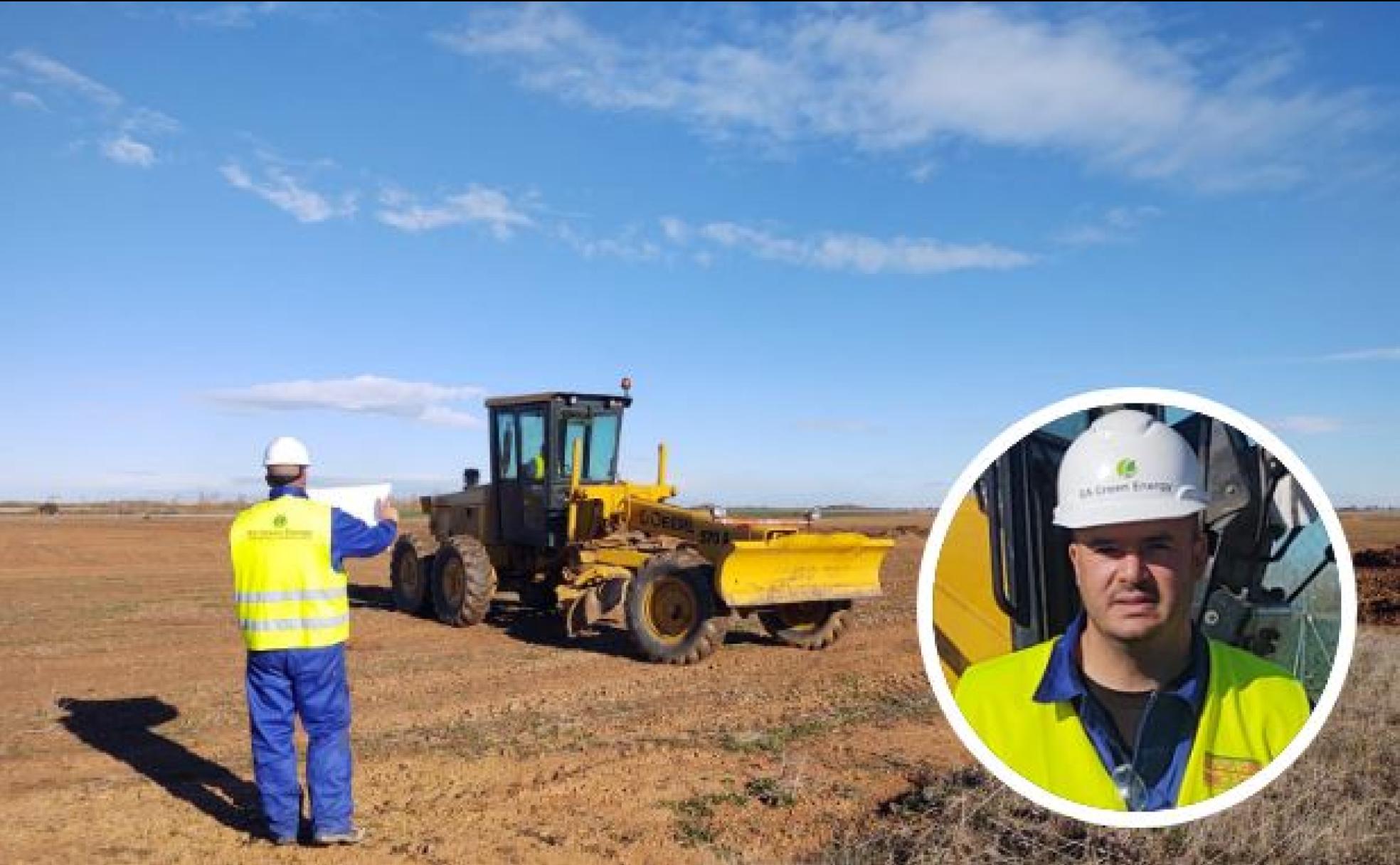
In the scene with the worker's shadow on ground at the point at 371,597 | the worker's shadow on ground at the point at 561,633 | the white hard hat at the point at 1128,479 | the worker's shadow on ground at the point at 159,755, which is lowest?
the worker's shadow on ground at the point at 159,755

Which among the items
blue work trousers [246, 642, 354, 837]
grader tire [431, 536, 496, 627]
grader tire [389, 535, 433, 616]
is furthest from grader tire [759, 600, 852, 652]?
blue work trousers [246, 642, 354, 837]

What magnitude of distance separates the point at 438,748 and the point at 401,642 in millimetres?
5663

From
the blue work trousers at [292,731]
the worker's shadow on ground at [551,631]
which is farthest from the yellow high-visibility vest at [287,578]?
the worker's shadow on ground at [551,631]

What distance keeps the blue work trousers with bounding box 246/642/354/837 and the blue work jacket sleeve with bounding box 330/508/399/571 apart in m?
0.53

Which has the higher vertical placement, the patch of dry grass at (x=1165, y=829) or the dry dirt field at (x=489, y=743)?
the patch of dry grass at (x=1165, y=829)

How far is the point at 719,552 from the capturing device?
1211 centimetres

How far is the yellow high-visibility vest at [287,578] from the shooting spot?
6207 mm

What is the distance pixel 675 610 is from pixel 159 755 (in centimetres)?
545

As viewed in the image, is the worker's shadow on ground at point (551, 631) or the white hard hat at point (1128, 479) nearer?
the white hard hat at point (1128, 479)

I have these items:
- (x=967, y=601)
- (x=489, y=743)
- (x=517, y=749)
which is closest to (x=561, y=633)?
(x=489, y=743)

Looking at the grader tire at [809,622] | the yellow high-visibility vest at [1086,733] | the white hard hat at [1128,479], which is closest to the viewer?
the white hard hat at [1128,479]

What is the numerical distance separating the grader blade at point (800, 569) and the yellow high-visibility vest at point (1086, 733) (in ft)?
31.3

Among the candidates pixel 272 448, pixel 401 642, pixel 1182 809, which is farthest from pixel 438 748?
pixel 1182 809

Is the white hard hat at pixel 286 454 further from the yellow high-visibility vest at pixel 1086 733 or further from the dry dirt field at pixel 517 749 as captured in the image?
the yellow high-visibility vest at pixel 1086 733
